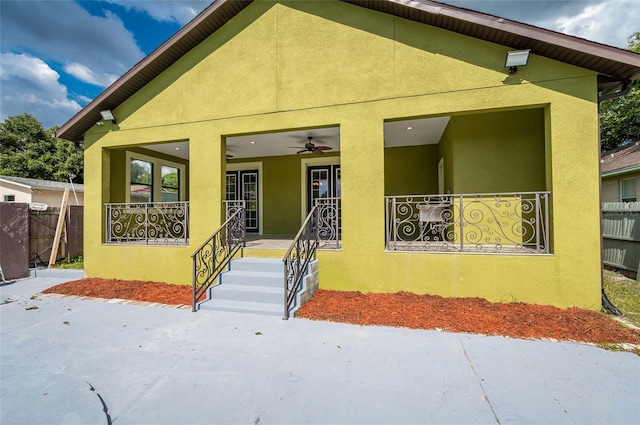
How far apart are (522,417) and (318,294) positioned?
3.47m

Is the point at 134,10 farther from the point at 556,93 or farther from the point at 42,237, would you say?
the point at 556,93

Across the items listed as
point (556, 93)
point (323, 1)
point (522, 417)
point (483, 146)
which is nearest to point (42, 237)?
point (323, 1)

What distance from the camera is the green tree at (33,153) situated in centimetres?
2180

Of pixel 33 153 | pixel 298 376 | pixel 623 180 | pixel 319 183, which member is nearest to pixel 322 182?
pixel 319 183

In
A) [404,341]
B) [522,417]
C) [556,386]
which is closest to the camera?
[522,417]

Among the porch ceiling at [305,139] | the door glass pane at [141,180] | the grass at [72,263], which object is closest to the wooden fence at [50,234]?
the grass at [72,263]

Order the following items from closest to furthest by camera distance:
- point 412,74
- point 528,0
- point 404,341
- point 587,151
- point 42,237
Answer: point 404,341, point 587,151, point 412,74, point 528,0, point 42,237

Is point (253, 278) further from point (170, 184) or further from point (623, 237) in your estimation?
point (623, 237)

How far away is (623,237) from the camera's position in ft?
22.5

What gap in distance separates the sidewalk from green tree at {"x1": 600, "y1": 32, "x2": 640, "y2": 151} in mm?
19862

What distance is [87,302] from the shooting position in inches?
212

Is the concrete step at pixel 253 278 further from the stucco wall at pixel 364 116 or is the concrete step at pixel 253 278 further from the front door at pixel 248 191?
the front door at pixel 248 191

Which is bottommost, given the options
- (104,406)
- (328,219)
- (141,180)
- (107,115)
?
(104,406)

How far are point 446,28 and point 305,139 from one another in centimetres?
409
